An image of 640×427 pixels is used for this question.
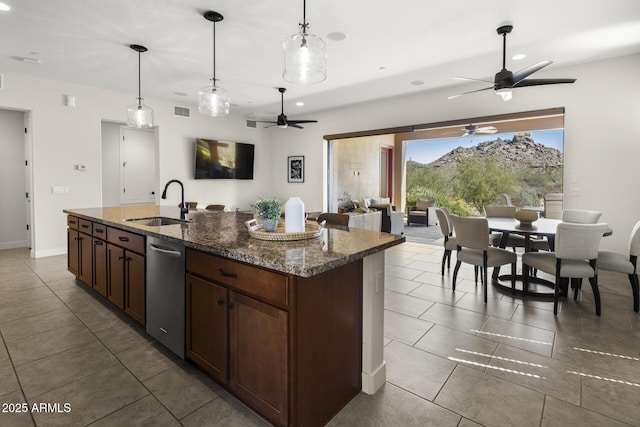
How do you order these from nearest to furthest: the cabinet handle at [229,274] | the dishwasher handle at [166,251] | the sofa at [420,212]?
the cabinet handle at [229,274]
the dishwasher handle at [166,251]
the sofa at [420,212]

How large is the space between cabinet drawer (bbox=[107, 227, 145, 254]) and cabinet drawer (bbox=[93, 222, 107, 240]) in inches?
4.4

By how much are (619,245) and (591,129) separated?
1.67 metres

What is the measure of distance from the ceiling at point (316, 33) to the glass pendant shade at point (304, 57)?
Answer: 44.9 inches

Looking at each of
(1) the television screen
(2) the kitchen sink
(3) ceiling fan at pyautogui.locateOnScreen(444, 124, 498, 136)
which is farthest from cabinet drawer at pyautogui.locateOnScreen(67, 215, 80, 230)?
(3) ceiling fan at pyautogui.locateOnScreen(444, 124, 498, 136)

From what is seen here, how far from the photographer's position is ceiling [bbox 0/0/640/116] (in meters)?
3.27

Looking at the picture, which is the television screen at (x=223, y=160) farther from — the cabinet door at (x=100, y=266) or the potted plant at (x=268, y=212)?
the potted plant at (x=268, y=212)

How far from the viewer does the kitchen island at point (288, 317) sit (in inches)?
60.3

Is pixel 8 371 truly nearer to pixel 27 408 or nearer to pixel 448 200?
pixel 27 408

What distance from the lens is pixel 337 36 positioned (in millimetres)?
3896

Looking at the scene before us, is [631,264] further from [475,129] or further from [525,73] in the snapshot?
[475,129]

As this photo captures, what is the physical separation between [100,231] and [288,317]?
2.58 meters

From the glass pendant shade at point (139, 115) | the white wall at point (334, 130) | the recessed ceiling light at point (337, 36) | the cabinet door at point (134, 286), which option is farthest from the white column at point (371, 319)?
the white wall at point (334, 130)

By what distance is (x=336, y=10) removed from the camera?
3.30m

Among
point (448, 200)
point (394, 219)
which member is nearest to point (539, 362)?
point (394, 219)
